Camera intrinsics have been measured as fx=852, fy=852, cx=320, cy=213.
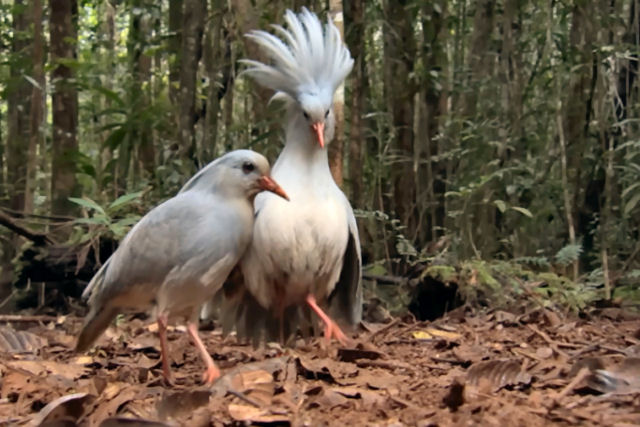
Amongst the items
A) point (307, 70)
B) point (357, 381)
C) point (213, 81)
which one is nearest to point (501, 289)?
Result: point (307, 70)

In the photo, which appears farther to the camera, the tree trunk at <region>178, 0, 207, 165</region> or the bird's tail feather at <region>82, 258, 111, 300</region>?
the tree trunk at <region>178, 0, 207, 165</region>

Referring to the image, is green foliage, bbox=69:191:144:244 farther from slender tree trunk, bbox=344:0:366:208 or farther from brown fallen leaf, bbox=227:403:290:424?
brown fallen leaf, bbox=227:403:290:424

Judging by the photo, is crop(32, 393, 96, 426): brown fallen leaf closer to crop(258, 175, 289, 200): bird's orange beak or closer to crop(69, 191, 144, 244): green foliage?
crop(258, 175, 289, 200): bird's orange beak

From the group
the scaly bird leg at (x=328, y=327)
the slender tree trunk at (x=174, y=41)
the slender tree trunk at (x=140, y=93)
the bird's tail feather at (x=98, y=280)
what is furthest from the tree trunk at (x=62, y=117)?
the scaly bird leg at (x=328, y=327)

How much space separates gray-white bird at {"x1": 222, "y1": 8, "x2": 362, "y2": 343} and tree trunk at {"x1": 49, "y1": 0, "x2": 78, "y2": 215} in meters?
2.98

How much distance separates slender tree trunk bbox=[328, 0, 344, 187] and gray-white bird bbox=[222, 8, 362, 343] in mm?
585

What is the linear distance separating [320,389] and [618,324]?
8.44ft

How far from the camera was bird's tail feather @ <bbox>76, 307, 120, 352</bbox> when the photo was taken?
3.68 metres

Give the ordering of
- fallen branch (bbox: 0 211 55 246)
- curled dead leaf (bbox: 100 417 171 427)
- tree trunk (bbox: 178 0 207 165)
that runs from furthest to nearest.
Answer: tree trunk (bbox: 178 0 207 165) < fallen branch (bbox: 0 211 55 246) < curled dead leaf (bbox: 100 417 171 427)

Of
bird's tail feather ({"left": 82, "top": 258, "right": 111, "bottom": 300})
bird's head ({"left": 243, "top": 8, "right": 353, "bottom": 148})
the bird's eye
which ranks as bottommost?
bird's tail feather ({"left": 82, "top": 258, "right": 111, "bottom": 300})

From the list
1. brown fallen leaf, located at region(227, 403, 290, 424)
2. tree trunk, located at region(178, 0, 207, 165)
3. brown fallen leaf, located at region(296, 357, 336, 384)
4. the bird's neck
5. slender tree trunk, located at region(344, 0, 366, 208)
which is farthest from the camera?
slender tree trunk, located at region(344, 0, 366, 208)

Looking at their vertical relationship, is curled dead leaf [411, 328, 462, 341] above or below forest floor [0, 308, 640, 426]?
below

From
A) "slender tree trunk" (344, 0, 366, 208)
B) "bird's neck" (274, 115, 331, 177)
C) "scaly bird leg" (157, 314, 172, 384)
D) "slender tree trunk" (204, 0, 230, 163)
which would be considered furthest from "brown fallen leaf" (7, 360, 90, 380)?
"slender tree trunk" (344, 0, 366, 208)

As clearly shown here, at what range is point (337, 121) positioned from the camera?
195 inches
